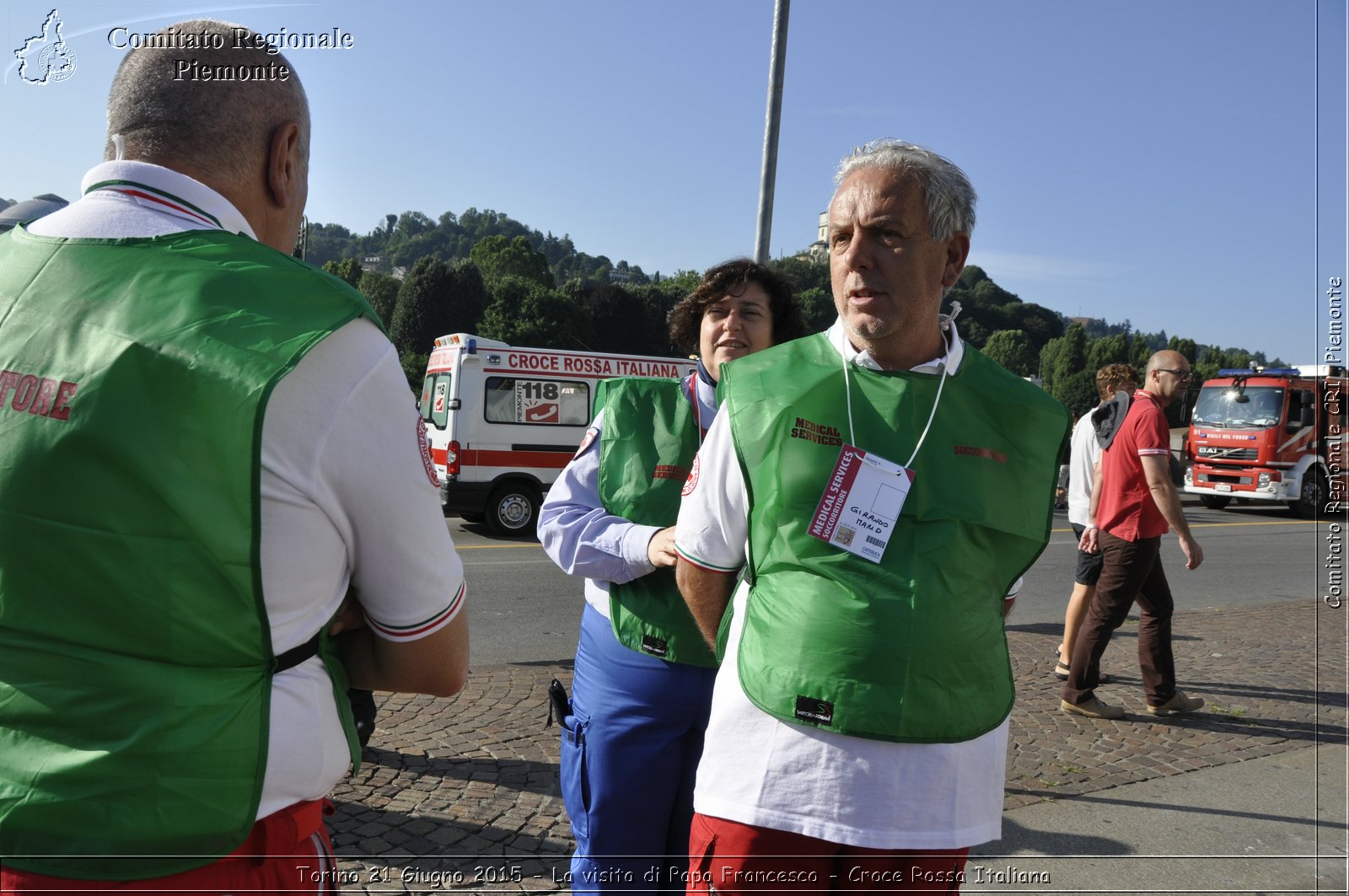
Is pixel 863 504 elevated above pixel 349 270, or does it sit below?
below

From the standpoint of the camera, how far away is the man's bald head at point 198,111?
1.44 meters

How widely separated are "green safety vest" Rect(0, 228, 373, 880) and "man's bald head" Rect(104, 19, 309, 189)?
0.28 m

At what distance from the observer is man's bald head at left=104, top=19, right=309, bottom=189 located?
4.73 feet

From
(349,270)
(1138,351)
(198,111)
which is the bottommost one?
(198,111)

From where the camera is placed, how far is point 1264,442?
810 inches

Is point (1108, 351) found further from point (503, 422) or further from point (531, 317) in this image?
point (503, 422)

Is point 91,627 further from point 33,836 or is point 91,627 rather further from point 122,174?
point 122,174

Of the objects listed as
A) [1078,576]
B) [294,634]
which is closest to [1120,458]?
[1078,576]

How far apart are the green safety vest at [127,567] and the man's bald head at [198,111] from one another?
284 millimetres

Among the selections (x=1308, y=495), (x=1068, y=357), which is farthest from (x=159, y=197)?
(x=1068, y=357)

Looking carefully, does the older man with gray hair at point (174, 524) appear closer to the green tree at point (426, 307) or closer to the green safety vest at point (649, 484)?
the green safety vest at point (649, 484)

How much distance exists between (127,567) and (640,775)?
5.55 feet

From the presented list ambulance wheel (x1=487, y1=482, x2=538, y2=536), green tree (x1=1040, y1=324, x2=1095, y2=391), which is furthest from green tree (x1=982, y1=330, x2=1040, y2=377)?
ambulance wheel (x1=487, y1=482, x2=538, y2=536)

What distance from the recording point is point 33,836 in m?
1.24
